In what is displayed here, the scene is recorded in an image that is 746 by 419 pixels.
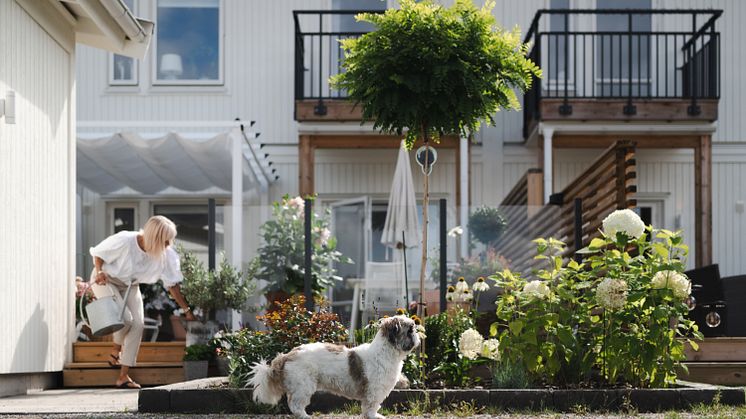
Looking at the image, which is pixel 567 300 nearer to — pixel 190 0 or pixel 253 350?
pixel 253 350

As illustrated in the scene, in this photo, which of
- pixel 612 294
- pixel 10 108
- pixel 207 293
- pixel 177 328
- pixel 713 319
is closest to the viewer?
pixel 612 294

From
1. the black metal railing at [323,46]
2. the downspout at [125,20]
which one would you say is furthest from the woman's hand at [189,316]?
the black metal railing at [323,46]

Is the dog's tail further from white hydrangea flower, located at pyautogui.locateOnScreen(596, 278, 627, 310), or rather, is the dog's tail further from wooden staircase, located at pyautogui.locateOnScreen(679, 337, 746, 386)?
wooden staircase, located at pyautogui.locateOnScreen(679, 337, 746, 386)

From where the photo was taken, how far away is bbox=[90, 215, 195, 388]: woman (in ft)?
32.4

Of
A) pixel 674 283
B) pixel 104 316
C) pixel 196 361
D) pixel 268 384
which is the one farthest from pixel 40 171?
→ pixel 674 283

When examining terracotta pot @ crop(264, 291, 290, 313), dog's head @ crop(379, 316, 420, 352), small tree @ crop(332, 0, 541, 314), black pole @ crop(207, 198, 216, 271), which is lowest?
terracotta pot @ crop(264, 291, 290, 313)

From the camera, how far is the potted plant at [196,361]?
989 cm

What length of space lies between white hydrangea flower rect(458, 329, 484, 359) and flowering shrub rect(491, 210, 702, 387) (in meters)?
0.18

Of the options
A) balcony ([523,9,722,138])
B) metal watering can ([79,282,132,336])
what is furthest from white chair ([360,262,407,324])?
balcony ([523,9,722,138])

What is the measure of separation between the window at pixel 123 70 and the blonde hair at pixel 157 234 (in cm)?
742

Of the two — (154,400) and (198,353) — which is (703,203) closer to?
(198,353)

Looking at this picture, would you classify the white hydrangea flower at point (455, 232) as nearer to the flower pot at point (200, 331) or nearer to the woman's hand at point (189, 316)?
the flower pot at point (200, 331)

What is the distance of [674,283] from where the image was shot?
7332mm

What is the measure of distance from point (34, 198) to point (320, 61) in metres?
6.29
